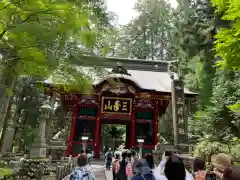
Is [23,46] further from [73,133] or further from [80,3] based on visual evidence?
[73,133]

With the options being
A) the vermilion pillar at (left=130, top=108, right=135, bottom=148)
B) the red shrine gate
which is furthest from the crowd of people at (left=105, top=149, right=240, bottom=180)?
the vermilion pillar at (left=130, top=108, right=135, bottom=148)

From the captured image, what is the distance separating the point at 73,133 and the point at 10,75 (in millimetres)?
12327

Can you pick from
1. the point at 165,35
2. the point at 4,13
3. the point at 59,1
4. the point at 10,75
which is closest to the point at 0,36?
the point at 4,13

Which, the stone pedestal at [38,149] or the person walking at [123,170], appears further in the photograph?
the stone pedestal at [38,149]

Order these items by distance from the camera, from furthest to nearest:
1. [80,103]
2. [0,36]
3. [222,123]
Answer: [80,103]
[222,123]
[0,36]

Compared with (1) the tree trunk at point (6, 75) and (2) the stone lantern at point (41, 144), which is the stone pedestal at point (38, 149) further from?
(1) the tree trunk at point (6, 75)

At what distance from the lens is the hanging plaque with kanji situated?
16.9 m

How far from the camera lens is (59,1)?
2.88 m

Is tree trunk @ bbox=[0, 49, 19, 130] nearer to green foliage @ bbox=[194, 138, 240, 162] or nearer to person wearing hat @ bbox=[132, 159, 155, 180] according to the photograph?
person wearing hat @ bbox=[132, 159, 155, 180]

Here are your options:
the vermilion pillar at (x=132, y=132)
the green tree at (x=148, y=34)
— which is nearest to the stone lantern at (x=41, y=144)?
the vermilion pillar at (x=132, y=132)

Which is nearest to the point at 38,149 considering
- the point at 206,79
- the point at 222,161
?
the point at 222,161

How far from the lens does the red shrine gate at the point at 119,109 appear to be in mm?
16203

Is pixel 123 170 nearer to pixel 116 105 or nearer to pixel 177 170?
pixel 177 170

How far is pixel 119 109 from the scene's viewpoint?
17016mm
